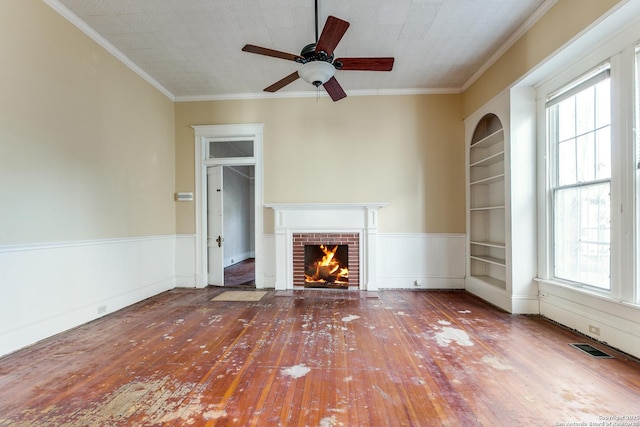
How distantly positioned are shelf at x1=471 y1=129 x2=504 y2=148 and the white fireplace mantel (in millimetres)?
1729

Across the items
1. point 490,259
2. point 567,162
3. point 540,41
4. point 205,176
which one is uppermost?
point 540,41

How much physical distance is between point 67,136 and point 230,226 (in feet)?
14.1

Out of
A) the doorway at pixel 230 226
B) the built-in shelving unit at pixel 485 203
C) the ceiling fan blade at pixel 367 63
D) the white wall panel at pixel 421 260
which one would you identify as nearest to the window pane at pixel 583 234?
the built-in shelving unit at pixel 485 203

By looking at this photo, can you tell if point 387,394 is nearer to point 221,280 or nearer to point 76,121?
point 221,280

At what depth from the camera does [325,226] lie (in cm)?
448

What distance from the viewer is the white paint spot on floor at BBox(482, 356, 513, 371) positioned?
2.10m

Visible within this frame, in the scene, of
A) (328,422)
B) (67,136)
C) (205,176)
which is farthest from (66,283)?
(328,422)

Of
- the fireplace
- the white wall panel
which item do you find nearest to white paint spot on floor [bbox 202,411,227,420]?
the fireplace

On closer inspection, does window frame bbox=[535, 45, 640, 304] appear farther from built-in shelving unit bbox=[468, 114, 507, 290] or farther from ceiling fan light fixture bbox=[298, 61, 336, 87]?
ceiling fan light fixture bbox=[298, 61, 336, 87]

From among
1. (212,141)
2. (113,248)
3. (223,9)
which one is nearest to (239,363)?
(113,248)

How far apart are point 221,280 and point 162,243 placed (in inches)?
44.6

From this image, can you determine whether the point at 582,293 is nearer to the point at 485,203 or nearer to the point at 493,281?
the point at 493,281

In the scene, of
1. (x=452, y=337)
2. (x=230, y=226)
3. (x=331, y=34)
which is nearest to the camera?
(x=331, y=34)

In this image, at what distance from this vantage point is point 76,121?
2.98 metres
